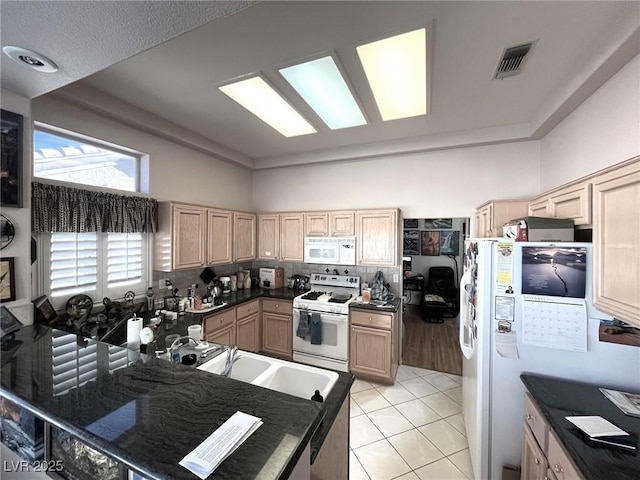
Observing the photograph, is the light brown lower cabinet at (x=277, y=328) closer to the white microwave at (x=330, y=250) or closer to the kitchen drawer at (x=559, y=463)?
the white microwave at (x=330, y=250)

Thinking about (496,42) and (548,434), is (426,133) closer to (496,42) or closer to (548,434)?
(496,42)

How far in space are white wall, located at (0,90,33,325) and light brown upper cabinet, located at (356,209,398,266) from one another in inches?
121

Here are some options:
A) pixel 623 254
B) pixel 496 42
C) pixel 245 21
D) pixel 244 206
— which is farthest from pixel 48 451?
pixel 244 206

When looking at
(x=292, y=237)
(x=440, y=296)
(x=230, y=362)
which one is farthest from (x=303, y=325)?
(x=440, y=296)

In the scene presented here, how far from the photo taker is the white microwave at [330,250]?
3.47 metres

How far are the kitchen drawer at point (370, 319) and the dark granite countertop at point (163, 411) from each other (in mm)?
1898

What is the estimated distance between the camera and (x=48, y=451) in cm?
89

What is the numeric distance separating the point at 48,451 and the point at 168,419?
0.55m

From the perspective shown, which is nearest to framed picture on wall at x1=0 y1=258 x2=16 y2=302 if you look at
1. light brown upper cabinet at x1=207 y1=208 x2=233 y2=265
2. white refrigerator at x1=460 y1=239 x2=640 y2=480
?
light brown upper cabinet at x1=207 y1=208 x2=233 y2=265

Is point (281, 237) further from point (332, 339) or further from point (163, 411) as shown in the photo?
point (163, 411)

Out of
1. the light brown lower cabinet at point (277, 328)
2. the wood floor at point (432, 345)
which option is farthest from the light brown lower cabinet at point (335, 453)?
the wood floor at point (432, 345)

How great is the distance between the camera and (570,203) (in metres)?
1.62

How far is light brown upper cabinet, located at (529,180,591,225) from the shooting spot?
1421mm

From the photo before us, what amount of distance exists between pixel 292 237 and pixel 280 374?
98.9 inches
